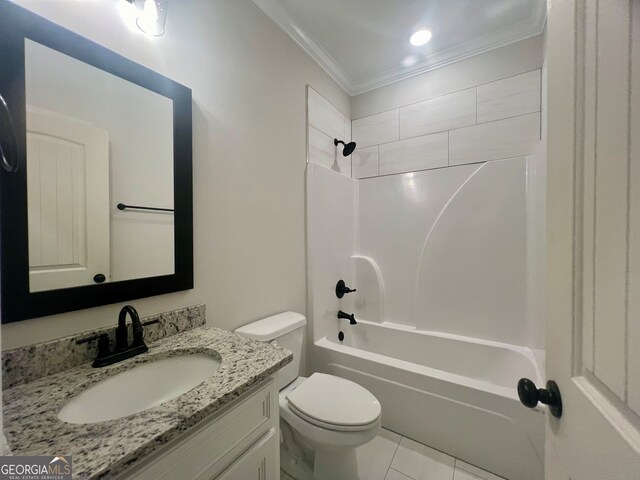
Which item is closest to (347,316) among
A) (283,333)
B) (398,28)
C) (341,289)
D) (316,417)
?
(341,289)

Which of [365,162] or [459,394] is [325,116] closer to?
[365,162]

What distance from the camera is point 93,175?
87 centimetres

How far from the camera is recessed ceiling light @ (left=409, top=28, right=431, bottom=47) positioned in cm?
174

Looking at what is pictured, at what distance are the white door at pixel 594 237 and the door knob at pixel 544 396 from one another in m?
0.02

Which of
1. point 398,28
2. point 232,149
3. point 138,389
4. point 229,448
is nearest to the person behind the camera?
point 229,448

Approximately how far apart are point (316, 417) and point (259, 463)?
0.37 m

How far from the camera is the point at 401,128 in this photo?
2.20 meters

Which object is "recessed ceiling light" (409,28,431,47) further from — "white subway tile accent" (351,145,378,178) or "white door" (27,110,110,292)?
"white door" (27,110,110,292)

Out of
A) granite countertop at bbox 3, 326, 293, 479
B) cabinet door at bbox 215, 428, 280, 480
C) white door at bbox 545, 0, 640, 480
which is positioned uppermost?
white door at bbox 545, 0, 640, 480

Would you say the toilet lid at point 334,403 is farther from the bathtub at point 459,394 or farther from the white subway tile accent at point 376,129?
the white subway tile accent at point 376,129

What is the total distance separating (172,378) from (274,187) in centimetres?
111

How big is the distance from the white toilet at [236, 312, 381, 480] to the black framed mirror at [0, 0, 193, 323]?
0.63m

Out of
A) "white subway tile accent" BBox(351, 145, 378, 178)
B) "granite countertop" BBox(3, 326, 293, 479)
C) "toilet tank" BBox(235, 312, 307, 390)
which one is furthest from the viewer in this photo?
"white subway tile accent" BBox(351, 145, 378, 178)

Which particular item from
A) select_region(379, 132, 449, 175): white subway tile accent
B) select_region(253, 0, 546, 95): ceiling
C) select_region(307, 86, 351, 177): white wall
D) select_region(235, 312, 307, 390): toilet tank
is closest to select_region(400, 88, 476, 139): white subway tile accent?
select_region(379, 132, 449, 175): white subway tile accent
